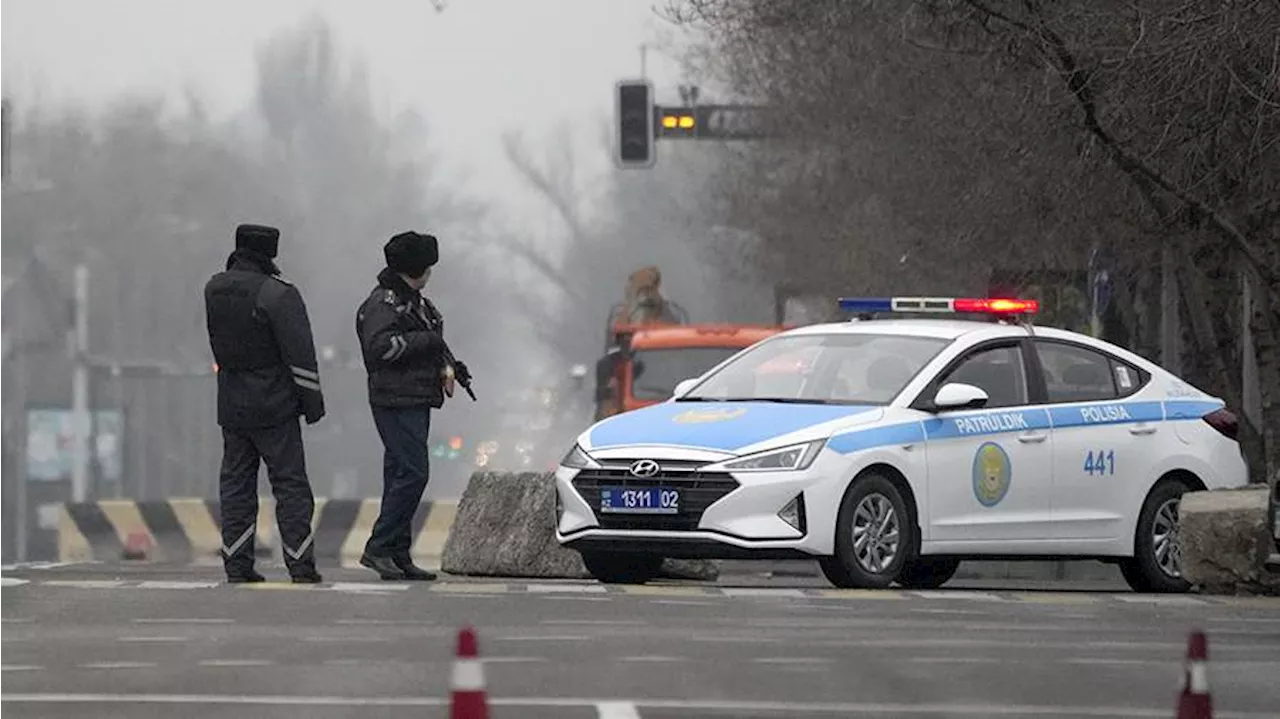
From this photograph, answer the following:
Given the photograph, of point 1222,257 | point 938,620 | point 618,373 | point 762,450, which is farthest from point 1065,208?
point 938,620

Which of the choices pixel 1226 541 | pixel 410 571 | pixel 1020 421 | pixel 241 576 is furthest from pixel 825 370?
pixel 241 576

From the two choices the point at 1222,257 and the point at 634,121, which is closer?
the point at 1222,257

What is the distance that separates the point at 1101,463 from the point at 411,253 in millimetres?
3966

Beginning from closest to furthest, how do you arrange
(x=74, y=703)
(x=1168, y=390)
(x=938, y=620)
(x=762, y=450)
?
(x=74, y=703), (x=938, y=620), (x=762, y=450), (x=1168, y=390)

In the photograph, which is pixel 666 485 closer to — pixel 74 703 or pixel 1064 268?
pixel 74 703

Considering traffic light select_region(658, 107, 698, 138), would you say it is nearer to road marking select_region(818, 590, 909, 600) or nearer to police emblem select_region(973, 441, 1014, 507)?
police emblem select_region(973, 441, 1014, 507)

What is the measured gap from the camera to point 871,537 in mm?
18625

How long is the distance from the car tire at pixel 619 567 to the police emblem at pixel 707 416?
32.3 inches

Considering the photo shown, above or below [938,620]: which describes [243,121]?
above

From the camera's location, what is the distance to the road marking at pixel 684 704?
1128cm

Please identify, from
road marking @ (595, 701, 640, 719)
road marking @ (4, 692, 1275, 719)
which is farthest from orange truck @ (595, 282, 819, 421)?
road marking @ (595, 701, 640, 719)

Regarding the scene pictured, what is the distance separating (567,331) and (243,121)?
55.9ft

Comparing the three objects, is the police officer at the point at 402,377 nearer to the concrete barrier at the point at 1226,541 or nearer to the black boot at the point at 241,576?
the black boot at the point at 241,576

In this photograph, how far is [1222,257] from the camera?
1193 inches
